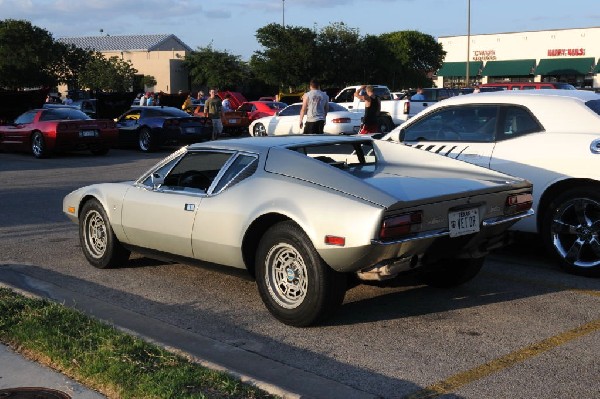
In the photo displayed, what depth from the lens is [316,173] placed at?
17.7ft

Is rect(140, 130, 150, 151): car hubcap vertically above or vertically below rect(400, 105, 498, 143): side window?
below

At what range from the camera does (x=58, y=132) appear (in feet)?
62.3

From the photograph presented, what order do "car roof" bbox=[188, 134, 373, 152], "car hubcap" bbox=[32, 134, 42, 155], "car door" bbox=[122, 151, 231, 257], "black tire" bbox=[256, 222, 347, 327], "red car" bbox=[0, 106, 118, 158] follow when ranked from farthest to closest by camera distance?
1. "car hubcap" bbox=[32, 134, 42, 155]
2. "red car" bbox=[0, 106, 118, 158]
3. "car door" bbox=[122, 151, 231, 257]
4. "car roof" bbox=[188, 134, 373, 152]
5. "black tire" bbox=[256, 222, 347, 327]

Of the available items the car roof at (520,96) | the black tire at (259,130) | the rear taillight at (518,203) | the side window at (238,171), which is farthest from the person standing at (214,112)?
the rear taillight at (518,203)

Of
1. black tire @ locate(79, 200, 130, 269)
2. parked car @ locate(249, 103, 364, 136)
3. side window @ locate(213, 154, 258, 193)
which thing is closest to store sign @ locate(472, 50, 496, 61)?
parked car @ locate(249, 103, 364, 136)

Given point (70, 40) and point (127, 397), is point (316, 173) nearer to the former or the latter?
point (127, 397)

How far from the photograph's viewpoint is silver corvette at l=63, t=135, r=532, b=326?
499 centimetres

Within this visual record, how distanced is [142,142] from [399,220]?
57.6 feet

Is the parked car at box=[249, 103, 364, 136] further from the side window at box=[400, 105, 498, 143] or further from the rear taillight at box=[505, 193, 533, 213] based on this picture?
the rear taillight at box=[505, 193, 533, 213]

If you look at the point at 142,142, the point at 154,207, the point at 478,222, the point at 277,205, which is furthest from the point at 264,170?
the point at 142,142

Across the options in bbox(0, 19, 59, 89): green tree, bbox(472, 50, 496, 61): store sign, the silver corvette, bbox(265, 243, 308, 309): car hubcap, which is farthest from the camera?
bbox(472, 50, 496, 61): store sign

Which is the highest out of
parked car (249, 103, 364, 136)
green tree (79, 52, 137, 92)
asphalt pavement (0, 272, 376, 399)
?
green tree (79, 52, 137, 92)

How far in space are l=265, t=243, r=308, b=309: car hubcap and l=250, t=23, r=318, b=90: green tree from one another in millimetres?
53378

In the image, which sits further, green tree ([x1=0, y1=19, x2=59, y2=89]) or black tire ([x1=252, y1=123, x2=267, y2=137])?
green tree ([x1=0, y1=19, x2=59, y2=89])
